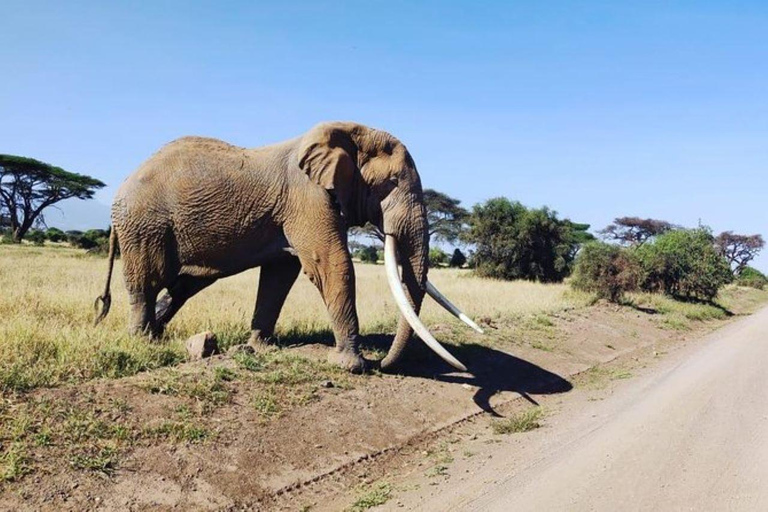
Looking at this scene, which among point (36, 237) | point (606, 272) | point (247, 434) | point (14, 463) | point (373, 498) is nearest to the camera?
point (14, 463)

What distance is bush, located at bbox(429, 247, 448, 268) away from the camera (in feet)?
184

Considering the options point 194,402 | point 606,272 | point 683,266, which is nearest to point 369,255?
point 683,266

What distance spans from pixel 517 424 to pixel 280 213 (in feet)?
13.0

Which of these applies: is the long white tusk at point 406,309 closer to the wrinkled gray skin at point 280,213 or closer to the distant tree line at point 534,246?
the wrinkled gray skin at point 280,213

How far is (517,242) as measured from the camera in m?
34.8

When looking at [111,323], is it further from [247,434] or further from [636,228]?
[636,228]

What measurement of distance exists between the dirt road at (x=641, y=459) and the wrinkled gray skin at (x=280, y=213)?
2.46m

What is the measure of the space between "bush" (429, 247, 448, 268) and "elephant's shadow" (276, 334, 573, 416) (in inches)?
1735

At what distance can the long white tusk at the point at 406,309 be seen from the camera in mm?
7312

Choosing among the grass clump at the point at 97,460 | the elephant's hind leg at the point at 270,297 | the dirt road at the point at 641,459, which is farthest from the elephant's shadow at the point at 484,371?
the grass clump at the point at 97,460

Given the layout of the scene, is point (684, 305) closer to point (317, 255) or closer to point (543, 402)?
point (543, 402)

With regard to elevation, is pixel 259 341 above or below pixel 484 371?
above

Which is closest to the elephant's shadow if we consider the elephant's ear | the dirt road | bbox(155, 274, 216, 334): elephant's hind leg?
the dirt road

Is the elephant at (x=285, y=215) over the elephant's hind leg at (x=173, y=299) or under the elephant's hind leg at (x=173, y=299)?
over
